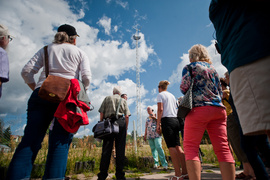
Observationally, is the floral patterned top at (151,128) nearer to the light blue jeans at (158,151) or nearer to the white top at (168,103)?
the light blue jeans at (158,151)

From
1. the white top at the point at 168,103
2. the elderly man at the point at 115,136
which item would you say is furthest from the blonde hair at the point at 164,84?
the elderly man at the point at 115,136

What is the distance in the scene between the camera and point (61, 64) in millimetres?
1738

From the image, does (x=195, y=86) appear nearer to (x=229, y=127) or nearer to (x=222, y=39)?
(x=222, y=39)

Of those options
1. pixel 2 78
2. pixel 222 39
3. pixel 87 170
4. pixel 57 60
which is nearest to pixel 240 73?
pixel 222 39

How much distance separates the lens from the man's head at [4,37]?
64.8 inches

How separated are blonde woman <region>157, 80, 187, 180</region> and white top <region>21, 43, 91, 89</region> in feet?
6.48

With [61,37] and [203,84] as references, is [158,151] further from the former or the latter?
[61,37]

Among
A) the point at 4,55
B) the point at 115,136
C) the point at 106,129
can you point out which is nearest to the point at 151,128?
the point at 115,136

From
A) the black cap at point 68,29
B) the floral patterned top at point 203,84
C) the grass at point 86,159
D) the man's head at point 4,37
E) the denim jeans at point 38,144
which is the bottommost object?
the grass at point 86,159

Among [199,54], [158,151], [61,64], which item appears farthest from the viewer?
[158,151]

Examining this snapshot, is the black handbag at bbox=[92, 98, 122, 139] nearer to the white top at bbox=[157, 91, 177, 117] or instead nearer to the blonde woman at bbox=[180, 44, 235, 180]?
the white top at bbox=[157, 91, 177, 117]

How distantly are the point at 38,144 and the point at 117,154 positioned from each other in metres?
1.97

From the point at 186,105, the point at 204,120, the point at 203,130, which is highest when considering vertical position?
the point at 186,105

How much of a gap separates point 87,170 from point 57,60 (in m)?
3.62
